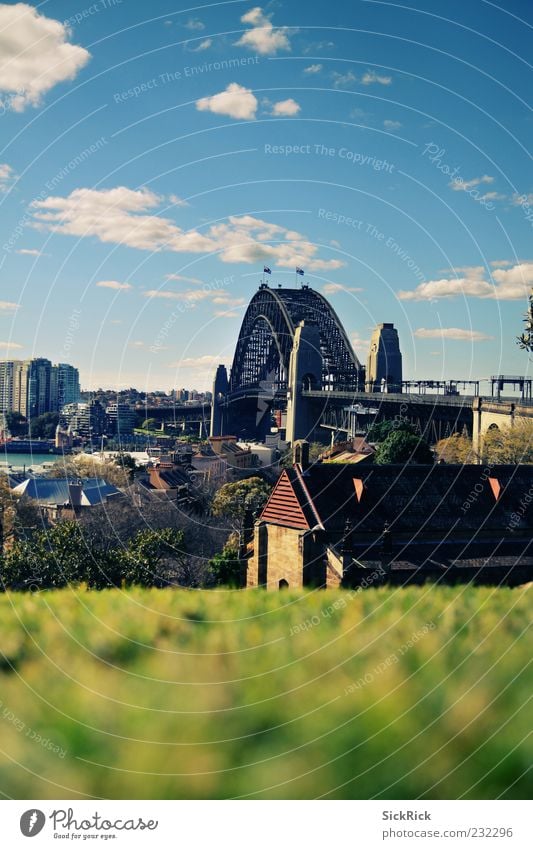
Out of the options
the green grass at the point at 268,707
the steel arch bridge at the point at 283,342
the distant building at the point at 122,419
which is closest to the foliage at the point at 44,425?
the distant building at the point at 122,419

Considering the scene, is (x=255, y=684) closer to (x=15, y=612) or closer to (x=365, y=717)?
(x=365, y=717)

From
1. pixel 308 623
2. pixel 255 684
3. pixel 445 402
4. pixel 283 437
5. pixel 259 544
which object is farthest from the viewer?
pixel 283 437

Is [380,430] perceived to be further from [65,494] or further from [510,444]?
[65,494]

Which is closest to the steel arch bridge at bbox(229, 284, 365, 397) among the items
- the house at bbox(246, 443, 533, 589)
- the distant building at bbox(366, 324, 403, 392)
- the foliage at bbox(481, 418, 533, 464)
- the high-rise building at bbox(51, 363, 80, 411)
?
the distant building at bbox(366, 324, 403, 392)

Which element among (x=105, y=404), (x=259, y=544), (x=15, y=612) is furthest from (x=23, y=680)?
(x=105, y=404)

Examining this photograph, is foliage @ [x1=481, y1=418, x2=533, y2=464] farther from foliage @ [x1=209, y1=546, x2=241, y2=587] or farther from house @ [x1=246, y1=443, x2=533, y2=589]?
foliage @ [x1=209, y1=546, x2=241, y2=587]

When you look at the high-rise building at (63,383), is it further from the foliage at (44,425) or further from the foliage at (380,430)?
the foliage at (380,430)

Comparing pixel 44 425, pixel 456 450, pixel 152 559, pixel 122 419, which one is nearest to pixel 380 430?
pixel 456 450
